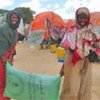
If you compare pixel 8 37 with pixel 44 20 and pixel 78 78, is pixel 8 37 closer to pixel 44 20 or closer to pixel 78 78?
pixel 78 78

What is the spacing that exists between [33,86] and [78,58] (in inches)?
27.9

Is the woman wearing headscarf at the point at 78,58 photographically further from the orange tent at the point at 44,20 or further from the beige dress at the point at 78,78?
the orange tent at the point at 44,20

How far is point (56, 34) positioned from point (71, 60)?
1445 centimetres

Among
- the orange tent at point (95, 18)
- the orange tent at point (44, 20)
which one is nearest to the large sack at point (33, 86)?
the orange tent at point (95, 18)

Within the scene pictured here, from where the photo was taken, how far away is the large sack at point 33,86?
4789mm

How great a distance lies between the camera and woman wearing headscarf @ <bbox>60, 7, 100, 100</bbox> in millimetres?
4609

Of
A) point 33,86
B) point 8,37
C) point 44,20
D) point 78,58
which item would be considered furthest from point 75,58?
point 44,20

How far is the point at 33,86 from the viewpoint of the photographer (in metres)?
4.84

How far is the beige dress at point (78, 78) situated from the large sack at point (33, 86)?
0.16m

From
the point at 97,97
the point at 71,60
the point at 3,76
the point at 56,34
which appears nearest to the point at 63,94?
the point at 71,60

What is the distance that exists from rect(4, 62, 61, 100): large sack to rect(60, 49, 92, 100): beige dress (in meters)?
0.16

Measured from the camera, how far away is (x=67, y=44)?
4668mm

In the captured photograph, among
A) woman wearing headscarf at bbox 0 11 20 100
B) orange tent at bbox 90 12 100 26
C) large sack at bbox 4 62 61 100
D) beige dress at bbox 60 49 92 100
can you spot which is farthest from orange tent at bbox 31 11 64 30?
beige dress at bbox 60 49 92 100

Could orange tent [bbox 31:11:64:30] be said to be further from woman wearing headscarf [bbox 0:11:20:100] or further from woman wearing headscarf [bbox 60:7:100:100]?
woman wearing headscarf [bbox 60:7:100:100]
